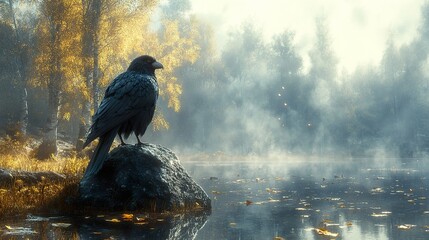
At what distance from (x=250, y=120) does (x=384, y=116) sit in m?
19.4

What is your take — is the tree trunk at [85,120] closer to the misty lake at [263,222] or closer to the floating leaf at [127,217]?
the misty lake at [263,222]

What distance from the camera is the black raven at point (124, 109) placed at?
7137mm

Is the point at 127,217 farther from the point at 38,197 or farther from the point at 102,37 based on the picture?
the point at 102,37

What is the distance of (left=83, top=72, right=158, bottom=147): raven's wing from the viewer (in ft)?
23.7

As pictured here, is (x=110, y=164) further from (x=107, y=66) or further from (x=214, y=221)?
(x=107, y=66)

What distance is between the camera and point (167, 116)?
4794 cm

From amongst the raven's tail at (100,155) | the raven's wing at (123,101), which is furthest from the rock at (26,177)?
the raven's wing at (123,101)

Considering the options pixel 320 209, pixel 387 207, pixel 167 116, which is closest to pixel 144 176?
pixel 320 209

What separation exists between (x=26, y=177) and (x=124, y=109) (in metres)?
2.48

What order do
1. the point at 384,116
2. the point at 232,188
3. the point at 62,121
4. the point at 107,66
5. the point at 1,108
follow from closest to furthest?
the point at 232,188 < the point at 107,66 < the point at 1,108 < the point at 62,121 < the point at 384,116

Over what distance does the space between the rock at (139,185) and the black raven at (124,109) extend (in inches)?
13.8

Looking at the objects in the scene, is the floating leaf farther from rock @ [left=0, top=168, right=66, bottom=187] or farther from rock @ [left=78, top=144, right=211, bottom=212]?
rock @ [left=0, top=168, right=66, bottom=187]

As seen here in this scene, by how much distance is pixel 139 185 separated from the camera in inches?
292

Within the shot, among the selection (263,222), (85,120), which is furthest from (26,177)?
(85,120)
